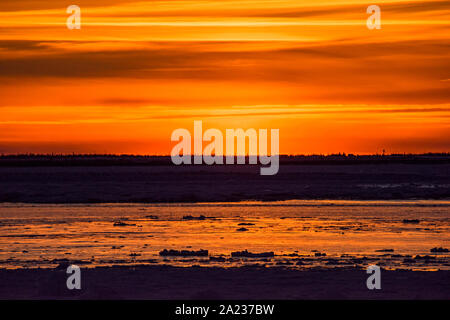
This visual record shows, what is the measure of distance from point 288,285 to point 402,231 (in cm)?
1087

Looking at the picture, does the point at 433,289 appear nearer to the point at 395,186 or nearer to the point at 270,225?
the point at 270,225

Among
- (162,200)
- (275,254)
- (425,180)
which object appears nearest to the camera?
(275,254)

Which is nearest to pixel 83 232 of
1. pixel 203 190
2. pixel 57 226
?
pixel 57 226

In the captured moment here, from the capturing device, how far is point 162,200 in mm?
45250

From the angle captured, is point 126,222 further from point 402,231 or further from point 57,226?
point 402,231

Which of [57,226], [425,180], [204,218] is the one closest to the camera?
[57,226]

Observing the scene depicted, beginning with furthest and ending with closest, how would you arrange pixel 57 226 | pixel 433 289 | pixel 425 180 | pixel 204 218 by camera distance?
pixel 425 180 < pixel 204 218 < pixel 57 226 < pixel 433 289

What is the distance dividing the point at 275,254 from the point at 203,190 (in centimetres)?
3080

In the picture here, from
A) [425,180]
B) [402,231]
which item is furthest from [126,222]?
[425,180]

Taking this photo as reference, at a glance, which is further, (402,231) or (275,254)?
(402,231)
